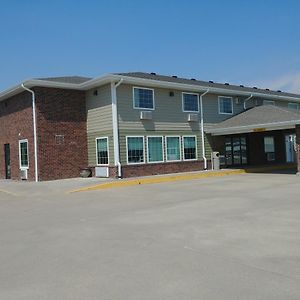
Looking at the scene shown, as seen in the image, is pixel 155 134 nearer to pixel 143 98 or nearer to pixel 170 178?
pixel 143 98

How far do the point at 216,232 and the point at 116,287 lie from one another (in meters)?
3.21

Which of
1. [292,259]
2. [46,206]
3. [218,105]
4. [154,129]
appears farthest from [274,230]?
[218,105]

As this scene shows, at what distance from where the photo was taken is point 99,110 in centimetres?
2141

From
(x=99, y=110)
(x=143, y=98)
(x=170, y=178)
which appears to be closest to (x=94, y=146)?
(x=99, y=110)

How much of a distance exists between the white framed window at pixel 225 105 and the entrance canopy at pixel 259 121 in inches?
32.5

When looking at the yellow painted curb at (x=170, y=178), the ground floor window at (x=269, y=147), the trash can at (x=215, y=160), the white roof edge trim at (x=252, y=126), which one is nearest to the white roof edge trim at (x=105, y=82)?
the white roof edge trim at (x=252, y=126)

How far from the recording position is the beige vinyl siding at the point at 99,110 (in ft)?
68.2

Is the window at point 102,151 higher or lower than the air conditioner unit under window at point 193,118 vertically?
lower

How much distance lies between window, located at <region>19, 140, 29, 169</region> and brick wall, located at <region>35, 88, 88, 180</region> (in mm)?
1604

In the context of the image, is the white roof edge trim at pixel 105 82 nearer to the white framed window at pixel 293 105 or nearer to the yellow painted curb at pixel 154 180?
the yellow painted curb at pixel 154 180

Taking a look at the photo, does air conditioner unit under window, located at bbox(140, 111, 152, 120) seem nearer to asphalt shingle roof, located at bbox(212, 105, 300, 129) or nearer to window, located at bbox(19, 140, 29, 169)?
asphalt shingle roof, located at bbox(212, 105, 300, 129)

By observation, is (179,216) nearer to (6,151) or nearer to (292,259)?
(292,259)

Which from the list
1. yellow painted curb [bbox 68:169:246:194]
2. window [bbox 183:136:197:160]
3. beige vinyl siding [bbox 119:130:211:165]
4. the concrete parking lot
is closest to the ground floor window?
beige vinyl siding [bbox 119:130:211:165]

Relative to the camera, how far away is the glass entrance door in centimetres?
2609
